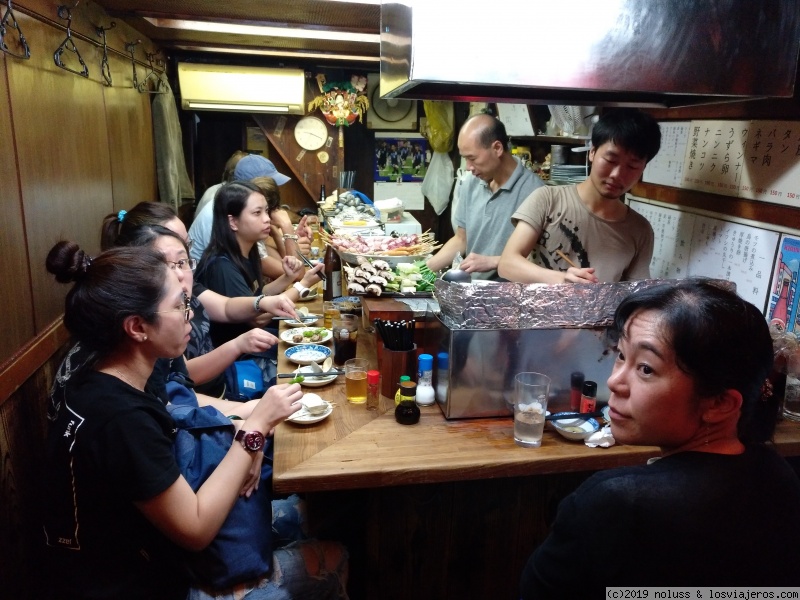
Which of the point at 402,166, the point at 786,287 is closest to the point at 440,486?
the point at 786,287

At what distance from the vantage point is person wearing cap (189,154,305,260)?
3.82 meters

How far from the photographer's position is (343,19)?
3.56 metres

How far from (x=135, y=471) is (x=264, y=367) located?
5.58 ft

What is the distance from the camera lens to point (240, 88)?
5.79 m

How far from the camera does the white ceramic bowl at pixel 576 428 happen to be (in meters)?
1.74

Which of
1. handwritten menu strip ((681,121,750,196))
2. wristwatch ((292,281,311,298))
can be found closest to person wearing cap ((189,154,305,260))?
wristwatch ((292,281,311,298))

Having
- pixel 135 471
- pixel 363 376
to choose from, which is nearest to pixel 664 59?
pixel 363 376

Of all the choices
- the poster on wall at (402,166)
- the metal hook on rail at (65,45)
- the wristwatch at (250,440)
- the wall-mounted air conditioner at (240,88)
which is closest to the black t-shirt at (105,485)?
the wristwatch at (250,440)

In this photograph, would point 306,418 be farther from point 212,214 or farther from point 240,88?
point 240,88

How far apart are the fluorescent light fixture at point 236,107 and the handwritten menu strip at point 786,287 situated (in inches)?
198

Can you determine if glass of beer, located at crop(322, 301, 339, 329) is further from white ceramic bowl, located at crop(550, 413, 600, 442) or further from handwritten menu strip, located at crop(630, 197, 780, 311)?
handwritten menu strip, located at crop(630, 197, 780, 311)

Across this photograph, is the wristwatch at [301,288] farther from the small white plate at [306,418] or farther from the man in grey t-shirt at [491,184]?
the small white plate at [306,418]

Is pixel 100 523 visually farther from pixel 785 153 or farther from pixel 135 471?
pixel 785 153

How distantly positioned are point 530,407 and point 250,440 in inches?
33.0
